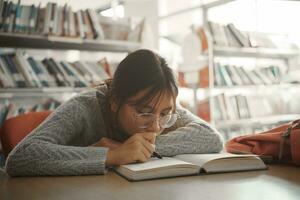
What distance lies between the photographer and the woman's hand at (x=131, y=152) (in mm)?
987

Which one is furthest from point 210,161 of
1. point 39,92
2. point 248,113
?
point 248,113

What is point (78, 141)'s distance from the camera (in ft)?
3.96

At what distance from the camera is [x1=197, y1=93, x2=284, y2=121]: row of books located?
3.53 m

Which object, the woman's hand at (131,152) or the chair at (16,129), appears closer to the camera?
the woman's hand at (131,152)

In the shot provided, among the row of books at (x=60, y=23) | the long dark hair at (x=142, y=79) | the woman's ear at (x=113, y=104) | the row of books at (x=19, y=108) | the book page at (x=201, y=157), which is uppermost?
the row of books at (x=60, y=23)

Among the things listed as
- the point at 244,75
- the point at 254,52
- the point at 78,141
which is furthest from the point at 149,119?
the point at 254,52

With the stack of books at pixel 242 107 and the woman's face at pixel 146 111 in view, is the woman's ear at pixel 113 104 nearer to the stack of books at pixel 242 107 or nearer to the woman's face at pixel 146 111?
the woman's face at pixel 146 111

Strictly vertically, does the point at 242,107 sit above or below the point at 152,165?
below

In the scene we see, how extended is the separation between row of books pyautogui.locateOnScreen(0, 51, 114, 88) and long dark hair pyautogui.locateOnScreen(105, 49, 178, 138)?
4.96ft

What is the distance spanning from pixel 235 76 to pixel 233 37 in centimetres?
39

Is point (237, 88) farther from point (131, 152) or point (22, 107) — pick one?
point (131, 152)

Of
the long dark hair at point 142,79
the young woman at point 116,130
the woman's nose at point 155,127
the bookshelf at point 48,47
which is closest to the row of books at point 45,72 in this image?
the bookshelf at point 48,47

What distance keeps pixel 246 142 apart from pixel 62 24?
72.9 inches

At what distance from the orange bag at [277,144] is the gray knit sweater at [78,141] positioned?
9 centimetres
